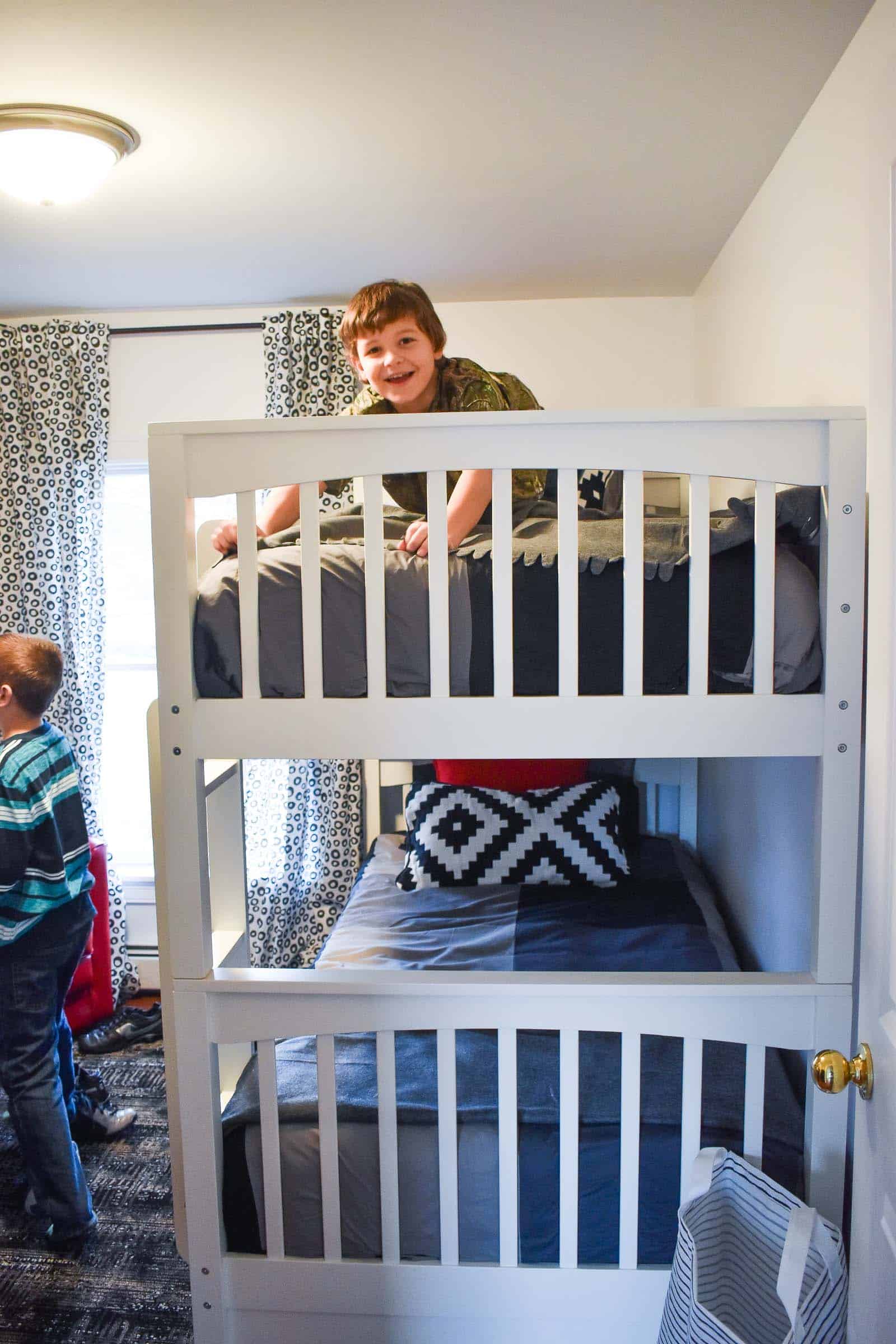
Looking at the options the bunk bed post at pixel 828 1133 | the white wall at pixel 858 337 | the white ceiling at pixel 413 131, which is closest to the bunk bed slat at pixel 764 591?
the white wall at pixel 858 337

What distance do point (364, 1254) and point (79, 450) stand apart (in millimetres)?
2823

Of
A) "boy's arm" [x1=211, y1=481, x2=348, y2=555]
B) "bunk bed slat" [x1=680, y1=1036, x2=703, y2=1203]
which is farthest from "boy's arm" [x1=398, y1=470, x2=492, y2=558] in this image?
"bunk bed slat" [x1=680, y1=1036, x2=703, y2=1203]

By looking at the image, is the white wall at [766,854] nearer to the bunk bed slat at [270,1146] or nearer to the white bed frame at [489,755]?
the white bed frame at [489,755]

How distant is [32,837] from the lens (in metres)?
2.19

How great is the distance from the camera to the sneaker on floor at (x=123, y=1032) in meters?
3.19

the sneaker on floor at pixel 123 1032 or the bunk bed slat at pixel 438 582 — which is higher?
the bunk bed slat at pixel 438 582

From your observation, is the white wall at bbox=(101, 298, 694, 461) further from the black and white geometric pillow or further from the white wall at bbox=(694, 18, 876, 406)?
the black and white geometric pillow

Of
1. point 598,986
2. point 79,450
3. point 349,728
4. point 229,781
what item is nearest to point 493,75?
point 349,728

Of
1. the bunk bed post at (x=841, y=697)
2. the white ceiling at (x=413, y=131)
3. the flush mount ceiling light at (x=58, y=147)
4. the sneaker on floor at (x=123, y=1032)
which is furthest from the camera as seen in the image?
the sneaker on floor at (x=123, y=1032)

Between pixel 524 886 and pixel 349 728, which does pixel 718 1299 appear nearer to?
pixel 349 728

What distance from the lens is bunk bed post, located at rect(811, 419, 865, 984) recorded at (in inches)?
54.3

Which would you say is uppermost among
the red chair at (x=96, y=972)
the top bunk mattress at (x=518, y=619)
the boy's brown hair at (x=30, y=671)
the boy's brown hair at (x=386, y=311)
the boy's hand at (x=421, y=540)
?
the boy's brown hair at (x=386, y=311)

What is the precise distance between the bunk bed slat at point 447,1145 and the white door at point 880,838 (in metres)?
0.60

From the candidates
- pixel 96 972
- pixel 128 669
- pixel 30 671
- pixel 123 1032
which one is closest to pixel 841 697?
pixel 30 671
